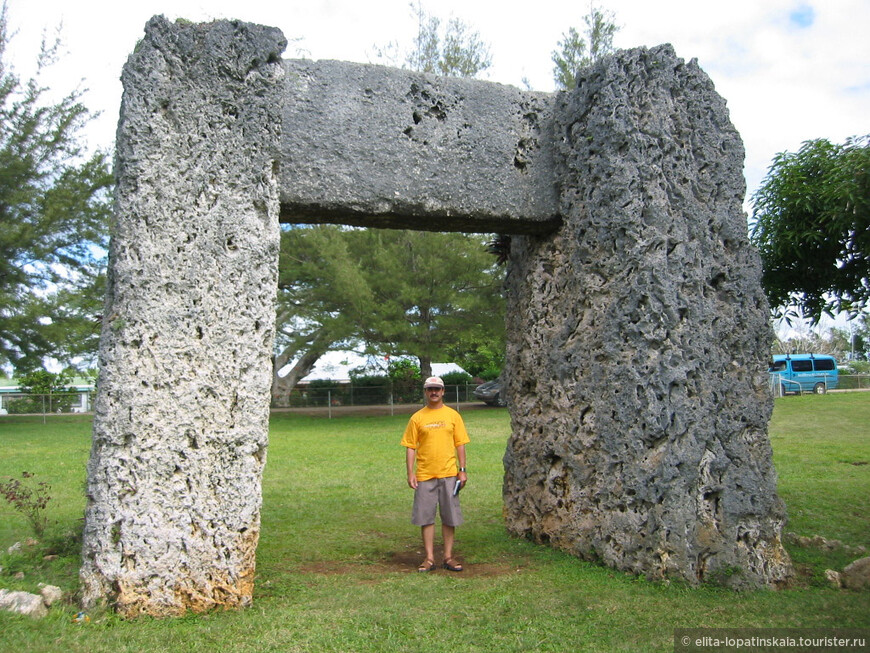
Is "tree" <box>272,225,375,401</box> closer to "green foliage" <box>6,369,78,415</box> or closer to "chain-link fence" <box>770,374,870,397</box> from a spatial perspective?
"green foliage" <box>6,369,78,415</box>

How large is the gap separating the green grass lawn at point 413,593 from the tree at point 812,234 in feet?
7.23

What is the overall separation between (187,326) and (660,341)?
328 cm

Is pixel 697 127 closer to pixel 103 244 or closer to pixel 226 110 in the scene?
pixel 226 110

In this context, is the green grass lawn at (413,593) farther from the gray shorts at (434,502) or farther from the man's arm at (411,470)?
the man's arm at (411,470)

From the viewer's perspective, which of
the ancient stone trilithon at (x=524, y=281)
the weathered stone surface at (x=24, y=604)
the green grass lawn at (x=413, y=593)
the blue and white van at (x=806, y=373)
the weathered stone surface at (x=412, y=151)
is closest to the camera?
the green grass lawn at (x=413, y=593)

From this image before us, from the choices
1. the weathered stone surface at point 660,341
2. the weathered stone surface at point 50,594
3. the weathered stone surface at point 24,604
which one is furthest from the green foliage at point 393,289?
the weathered stone surface at point 24,604

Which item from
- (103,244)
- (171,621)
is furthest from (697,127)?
(103,244)

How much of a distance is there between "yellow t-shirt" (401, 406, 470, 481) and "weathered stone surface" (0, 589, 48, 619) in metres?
2.69

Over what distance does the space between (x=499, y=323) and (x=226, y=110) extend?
50.4ft

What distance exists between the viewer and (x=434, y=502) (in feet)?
19.6

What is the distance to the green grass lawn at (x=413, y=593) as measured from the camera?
169 inches

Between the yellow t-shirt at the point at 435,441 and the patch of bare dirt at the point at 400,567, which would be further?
the yellow t-shirt at the point at 435,441

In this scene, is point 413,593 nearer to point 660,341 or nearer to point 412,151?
point 660,341

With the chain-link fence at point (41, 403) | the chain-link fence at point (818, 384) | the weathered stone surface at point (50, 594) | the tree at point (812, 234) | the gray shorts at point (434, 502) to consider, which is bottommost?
the weathered stone surface at point (50, 594)
